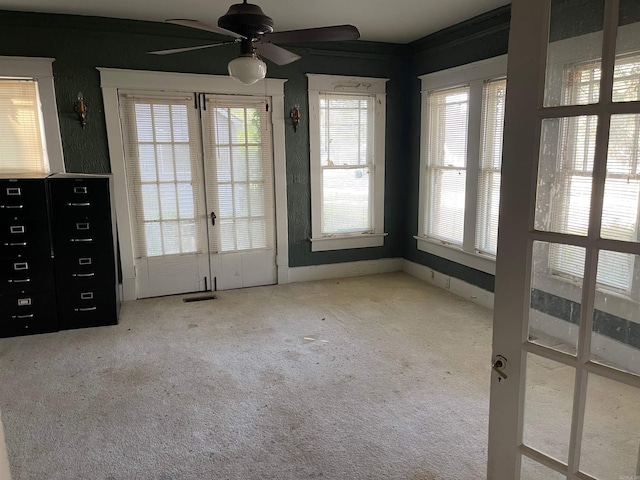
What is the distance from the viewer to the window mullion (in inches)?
167

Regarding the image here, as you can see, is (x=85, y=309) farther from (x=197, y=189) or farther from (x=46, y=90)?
(x=46, y=90)

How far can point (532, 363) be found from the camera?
1.37 meters

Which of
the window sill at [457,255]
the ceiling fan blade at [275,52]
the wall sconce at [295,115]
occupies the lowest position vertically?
the window sill at [457,255]

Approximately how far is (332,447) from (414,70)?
431 centimetres

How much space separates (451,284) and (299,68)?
2.86 metres

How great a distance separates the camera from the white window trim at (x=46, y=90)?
404 cm

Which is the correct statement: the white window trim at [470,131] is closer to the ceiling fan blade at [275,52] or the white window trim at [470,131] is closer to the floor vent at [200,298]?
the ceiling fan blade at [275,52]

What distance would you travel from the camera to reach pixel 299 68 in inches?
195

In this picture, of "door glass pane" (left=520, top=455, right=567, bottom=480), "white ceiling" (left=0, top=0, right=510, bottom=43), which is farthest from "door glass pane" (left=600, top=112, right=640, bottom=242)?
"white ceiling" (left=0, top=0, right=510, bottom=43)

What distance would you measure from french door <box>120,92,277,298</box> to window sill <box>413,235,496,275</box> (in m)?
1.78

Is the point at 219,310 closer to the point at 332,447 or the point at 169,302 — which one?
the point at 169,302

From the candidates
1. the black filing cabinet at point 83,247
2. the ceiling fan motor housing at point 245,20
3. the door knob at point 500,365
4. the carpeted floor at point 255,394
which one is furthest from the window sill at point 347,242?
the door knob at point 500,365

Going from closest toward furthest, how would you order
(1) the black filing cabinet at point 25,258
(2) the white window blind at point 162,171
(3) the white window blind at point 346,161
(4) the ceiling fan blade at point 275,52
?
1. (4) the ceiling fan blade at point 275,52
2. (1) the black filing cabinet at point 25,258
3. (2) the white window blind at point 162,171
4. (3) the white window blind at point 346,161

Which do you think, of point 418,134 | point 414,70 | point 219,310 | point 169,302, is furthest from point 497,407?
point 414,70
